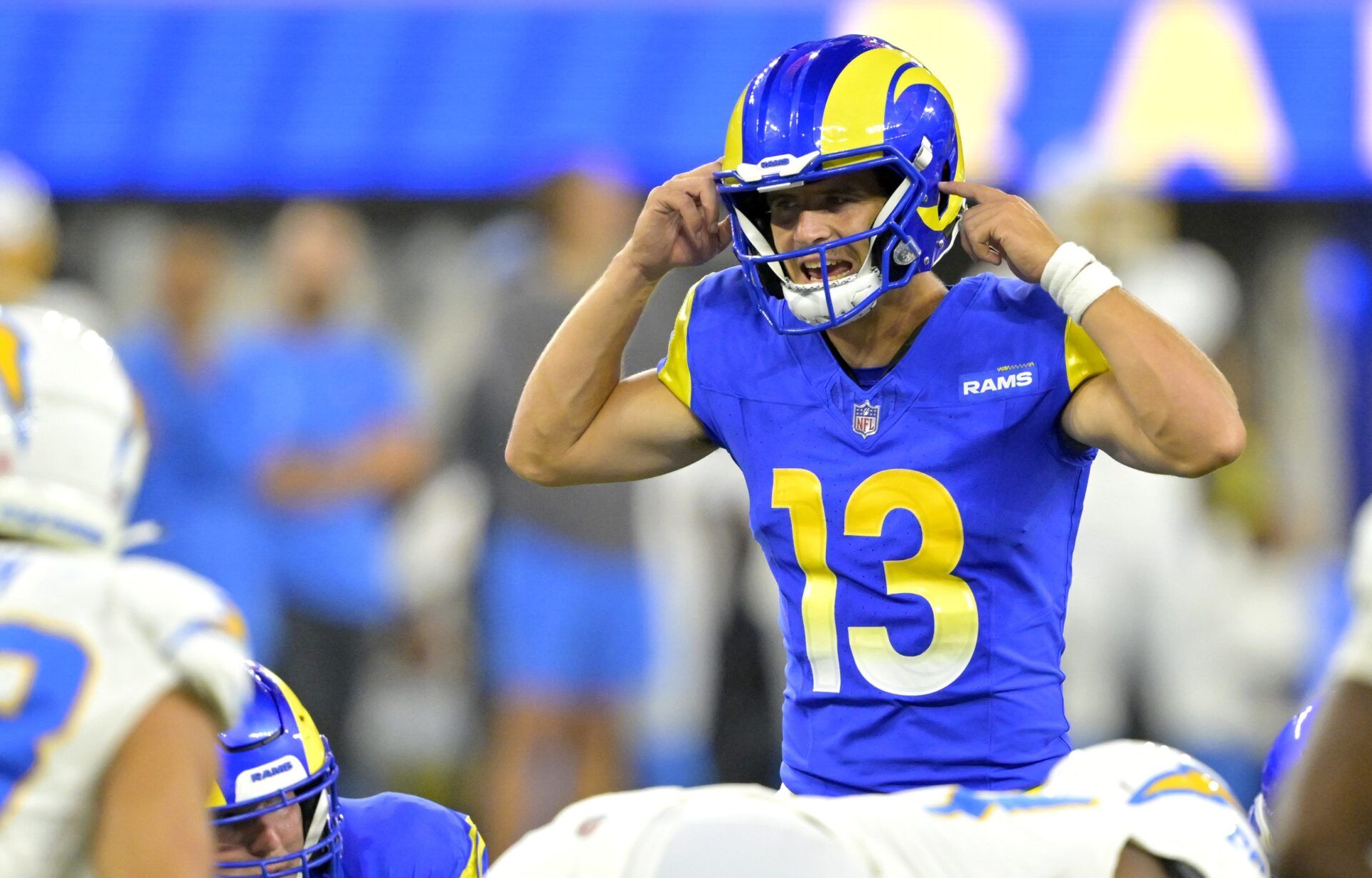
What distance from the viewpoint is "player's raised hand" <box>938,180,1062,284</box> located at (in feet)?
8.52

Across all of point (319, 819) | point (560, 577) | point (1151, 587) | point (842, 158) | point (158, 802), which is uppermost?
point (842, 158)

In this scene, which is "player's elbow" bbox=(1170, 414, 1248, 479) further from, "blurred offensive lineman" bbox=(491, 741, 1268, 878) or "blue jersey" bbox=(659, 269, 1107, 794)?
"blurred offensive lineman" bbox=(491, 741, 1268, 878)

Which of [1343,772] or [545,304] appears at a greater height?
[545,304]

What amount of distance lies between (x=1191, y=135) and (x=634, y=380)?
3976mm

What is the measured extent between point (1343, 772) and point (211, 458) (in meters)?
A: 4.38

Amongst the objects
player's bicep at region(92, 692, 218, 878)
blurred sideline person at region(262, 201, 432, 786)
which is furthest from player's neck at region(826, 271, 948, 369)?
blurred sideline person at region(262, 201, 432, 786)

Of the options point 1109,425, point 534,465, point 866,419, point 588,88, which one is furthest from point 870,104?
point 588,88

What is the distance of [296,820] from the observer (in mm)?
2598

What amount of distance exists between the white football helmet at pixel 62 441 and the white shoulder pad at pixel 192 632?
0.24ft

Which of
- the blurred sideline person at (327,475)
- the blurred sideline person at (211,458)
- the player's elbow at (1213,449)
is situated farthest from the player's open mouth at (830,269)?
the blurred sideline person at (211,458)

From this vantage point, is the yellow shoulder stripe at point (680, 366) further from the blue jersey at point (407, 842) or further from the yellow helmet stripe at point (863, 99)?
the blue jersey at point (407, 842)

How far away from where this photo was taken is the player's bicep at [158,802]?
1.75 metres

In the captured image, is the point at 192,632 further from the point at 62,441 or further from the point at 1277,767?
the point at 1277,767

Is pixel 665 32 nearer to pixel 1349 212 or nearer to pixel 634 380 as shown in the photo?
pixel 1349 212
